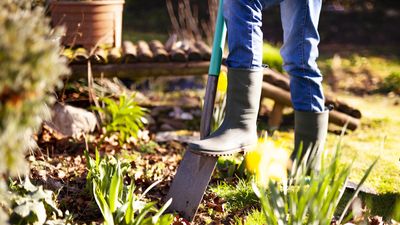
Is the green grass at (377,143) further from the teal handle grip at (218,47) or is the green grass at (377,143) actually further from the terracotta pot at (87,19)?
the terracotta pot at (87,19)

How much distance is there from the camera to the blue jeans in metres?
2.83

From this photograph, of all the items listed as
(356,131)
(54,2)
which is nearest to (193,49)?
(54,2)

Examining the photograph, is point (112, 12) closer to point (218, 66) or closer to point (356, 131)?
point (218, 66)

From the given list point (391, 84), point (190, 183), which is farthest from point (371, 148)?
point (391, 84)

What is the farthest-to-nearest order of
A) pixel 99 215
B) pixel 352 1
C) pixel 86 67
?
pixel 352 1 < pixel 86 67 < pixel 99 215

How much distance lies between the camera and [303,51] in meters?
3.10

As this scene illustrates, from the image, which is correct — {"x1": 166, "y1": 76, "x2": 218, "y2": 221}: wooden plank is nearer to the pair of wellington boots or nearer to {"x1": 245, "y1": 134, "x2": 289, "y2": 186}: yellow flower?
the pair of wellington boots

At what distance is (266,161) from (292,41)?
616 mm

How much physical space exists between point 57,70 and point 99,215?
3.83 ft

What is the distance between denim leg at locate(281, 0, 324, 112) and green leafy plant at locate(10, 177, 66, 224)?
139cm

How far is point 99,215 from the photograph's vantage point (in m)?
2.73

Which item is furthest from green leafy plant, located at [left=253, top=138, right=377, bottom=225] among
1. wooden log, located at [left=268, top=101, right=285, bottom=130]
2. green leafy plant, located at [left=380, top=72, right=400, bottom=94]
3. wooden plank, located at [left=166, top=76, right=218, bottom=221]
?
green leafy plant, located at [left=380, top=72, right=400, bottom=94]

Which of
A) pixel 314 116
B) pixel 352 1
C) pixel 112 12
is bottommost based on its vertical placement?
pixel 314 116

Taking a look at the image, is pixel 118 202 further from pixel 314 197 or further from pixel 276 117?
pixel 276 117
